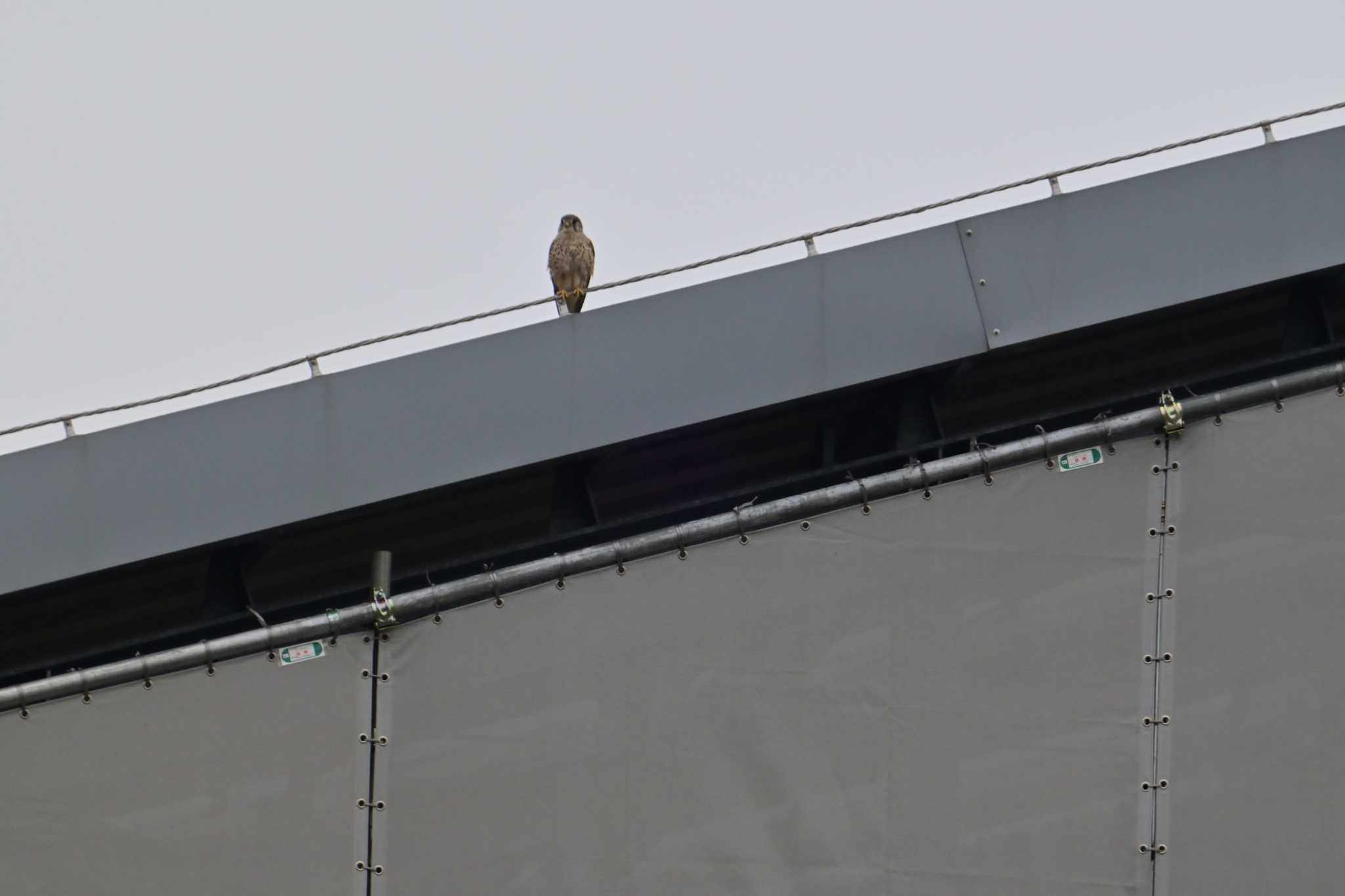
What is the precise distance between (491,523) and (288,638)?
100cm

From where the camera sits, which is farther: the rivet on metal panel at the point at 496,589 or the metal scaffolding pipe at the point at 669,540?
the rivet on metal panel at the point at 496,589

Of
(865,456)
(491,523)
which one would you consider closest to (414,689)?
(491,523)

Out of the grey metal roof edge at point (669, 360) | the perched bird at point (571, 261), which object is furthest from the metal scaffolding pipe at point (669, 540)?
the perched bird at point (571, 261)

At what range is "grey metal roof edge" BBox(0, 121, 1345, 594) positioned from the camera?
6.10 m

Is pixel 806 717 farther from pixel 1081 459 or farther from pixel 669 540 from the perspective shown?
pixel 1081 459

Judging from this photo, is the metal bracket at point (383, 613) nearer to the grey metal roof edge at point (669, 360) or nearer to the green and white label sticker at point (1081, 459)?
the grey metal roof edge at point (669, 360)

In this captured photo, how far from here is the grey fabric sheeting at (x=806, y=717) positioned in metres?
5.87

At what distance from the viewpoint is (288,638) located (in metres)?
5.98

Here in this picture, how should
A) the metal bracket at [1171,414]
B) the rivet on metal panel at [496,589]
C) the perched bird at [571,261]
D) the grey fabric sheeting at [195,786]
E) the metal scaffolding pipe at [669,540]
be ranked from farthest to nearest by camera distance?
the perched bird at [571,261]
the metal bracket at [1171,414]
the rivet on metal panel at [496,589]
the metal scaffolding pipe at [669,540]
the grey fabric sheeting at [195,786]

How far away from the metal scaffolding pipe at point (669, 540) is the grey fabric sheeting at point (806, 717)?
64mm

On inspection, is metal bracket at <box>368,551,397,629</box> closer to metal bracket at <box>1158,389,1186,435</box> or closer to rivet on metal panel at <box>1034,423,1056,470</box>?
rivet on metal panel at <box>1034,423,1056,470</box>

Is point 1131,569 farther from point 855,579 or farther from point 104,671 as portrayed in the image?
point 104,671

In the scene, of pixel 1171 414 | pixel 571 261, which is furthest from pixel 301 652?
pixel 571 261

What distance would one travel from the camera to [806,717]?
5980 millimetres
